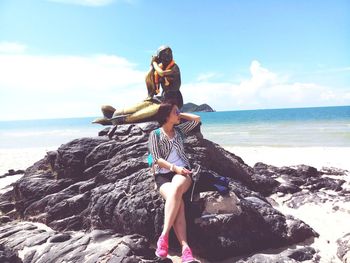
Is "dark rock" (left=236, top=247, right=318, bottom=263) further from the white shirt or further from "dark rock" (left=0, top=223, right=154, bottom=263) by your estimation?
the white shirt

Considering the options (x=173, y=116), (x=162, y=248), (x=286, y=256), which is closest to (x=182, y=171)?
(x=173, y=116)

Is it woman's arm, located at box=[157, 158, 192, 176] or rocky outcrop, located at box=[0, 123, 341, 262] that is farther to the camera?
rocky outcrop, located at box=[0, 123, 341, 262]

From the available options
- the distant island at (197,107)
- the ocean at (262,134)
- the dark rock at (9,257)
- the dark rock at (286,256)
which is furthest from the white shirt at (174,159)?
the distant island at (197,107)

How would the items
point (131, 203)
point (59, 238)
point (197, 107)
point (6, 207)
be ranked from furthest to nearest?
point (197, 107), point (6, 207), point (131, 203), point (59, 238)

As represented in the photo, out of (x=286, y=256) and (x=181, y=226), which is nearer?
(x=181, y=226)

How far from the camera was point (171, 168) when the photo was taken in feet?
17.4

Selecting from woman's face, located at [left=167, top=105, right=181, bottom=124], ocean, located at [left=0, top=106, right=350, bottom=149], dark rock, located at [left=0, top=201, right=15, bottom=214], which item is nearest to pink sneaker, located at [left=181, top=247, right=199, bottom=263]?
woman's face, located at [left=167, top=105, right=181, bottom=124]

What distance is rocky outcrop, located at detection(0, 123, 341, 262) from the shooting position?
5.53m

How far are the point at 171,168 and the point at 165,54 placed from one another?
3.61m

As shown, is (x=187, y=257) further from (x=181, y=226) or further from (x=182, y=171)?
(x=182, y=171)

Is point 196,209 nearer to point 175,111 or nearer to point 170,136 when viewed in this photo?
point 170,136

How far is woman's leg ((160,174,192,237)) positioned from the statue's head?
363 cm

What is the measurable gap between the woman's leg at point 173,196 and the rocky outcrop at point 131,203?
0.53 metres

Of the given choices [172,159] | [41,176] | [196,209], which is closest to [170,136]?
[172,159]
